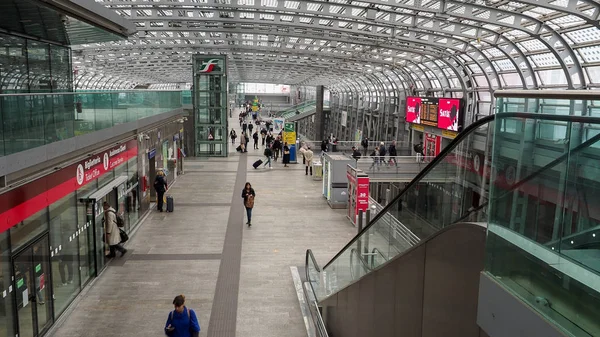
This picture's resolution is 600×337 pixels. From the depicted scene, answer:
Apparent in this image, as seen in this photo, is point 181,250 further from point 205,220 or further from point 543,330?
point 543,330

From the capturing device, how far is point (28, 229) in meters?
7.32

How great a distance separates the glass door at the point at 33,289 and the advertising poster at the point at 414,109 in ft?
77.5

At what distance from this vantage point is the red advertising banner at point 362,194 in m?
15.2

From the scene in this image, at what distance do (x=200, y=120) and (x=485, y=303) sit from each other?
2992cm

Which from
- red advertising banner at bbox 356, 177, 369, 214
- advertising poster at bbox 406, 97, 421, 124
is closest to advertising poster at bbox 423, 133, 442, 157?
advertising poster at bbox 406, 97, 421, 124

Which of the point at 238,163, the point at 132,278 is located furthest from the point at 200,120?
the point at 132,278

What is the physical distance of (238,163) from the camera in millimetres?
28812

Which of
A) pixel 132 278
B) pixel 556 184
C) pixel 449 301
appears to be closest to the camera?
pixel 556 184

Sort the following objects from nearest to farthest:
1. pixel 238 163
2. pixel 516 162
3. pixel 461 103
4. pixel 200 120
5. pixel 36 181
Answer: pixel 516 162 < pixel 36 181 < pixel 461 103 < pixel 238 163 < pixel 200 120

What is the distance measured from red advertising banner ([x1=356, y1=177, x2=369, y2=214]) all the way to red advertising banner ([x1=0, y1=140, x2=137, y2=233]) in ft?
23.0

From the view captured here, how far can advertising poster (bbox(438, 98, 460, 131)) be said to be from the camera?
23.8m

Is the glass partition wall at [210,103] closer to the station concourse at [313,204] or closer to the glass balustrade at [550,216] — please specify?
the station concourse at [313,204]

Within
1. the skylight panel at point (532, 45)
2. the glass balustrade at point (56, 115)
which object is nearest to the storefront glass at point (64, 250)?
the glass balustrade at point (56, 115)

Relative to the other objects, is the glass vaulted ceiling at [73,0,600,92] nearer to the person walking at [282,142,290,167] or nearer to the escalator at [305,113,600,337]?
the person walking at [282,142,290,167]
